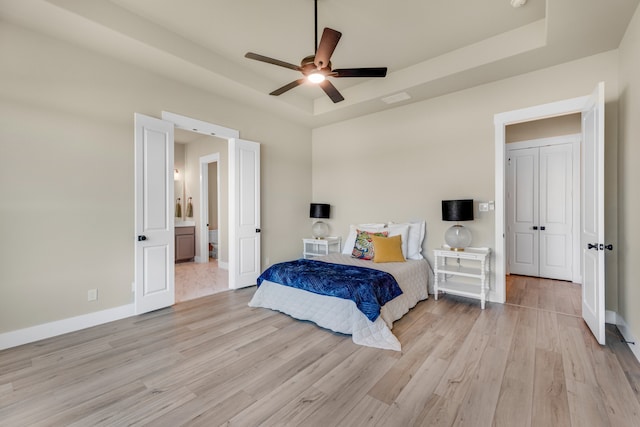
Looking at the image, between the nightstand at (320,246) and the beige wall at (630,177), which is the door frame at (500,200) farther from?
the nightstand at (320,246)

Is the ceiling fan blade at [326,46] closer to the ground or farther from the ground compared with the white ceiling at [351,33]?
closer to the ground

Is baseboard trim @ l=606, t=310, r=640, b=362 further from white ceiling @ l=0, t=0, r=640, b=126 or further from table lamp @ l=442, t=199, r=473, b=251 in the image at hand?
white ceiling @ l=0, t=0, r=640, b=126

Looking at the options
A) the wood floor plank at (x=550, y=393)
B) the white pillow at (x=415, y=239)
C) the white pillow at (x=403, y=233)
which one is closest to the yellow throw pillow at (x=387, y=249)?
the white pillow at (x=403, y=233)

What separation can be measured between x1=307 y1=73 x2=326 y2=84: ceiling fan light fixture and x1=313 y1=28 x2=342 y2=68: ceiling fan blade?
0.11 meters

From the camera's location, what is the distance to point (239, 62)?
377 centimetres

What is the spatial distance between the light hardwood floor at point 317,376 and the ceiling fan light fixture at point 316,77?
250cm

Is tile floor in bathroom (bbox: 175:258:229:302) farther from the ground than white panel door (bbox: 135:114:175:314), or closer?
closer

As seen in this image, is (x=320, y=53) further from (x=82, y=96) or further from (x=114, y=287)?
(x=114, y=287)

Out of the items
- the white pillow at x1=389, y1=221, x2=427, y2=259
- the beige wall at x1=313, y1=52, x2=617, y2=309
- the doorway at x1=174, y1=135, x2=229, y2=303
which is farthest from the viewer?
the doorway at x1=174, y1=135, x2=229, y2=303

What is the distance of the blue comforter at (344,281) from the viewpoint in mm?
2758

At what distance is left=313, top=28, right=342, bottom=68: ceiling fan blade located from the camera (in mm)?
2237

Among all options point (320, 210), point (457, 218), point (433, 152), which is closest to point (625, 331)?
point (457, 218)

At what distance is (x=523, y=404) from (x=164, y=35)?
14.6 ft

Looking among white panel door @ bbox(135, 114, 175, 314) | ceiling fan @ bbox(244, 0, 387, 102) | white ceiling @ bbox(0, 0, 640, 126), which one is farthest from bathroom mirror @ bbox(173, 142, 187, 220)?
ceiling fan @ bbox(244, 0, 387, 102)
